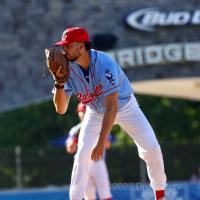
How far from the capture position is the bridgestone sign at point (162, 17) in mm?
21125

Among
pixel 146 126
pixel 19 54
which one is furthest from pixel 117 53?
pixel 146 126

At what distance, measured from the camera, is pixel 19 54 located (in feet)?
70.5

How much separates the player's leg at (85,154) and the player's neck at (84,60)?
0.71m

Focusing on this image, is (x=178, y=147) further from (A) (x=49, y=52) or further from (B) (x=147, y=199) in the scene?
(A) (x=49, y=52)

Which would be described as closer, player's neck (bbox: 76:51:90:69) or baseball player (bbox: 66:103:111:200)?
player's neck (bbox: 76:51:90:69)

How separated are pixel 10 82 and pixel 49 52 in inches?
492

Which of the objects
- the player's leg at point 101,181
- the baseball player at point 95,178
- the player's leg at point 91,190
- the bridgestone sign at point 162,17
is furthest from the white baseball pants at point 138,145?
the bridgestone sign at point 162,17

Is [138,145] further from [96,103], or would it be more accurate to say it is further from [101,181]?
[101,181]

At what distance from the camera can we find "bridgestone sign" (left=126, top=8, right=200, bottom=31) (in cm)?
2112

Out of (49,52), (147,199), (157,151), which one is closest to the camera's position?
(49,52)

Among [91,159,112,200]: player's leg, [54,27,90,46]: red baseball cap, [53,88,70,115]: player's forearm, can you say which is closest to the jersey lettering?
[53,88,70,115]: player's forearm

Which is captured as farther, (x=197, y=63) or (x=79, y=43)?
(x=197, y=63)

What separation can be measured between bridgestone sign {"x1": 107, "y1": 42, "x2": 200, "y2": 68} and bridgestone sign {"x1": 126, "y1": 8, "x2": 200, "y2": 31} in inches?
20.8

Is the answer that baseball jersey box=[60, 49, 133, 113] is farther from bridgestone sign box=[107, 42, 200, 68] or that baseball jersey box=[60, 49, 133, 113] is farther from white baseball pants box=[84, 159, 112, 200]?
bridgestone sign box=[107, 42, 200, 68]
